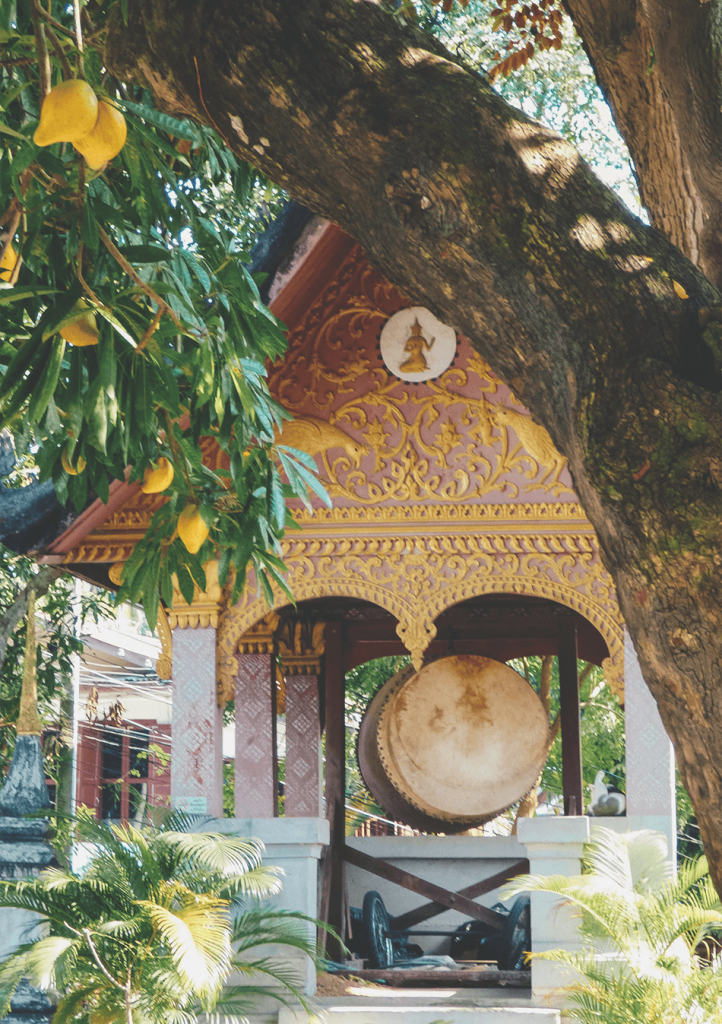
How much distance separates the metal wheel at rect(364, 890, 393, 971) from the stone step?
1476 mm

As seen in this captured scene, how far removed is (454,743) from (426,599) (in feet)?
5.85

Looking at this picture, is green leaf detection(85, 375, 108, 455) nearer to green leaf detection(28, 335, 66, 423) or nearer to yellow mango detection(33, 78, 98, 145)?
green leaf detection(28, 335, 66, 423)

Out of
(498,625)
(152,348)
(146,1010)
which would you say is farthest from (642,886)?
(152,348)

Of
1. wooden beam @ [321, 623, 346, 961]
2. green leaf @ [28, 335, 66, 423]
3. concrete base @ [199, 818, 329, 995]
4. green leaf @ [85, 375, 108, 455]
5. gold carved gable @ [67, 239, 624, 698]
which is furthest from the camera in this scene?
wooden beam @ [321, 623, 346, 961]

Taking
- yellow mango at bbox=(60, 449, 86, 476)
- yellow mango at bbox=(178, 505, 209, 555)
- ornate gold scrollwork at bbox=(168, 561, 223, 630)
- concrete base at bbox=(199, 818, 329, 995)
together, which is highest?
yellow mango at bbox=(60, 449, 86, 476)

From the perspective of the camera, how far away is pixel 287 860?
6586 millimetres

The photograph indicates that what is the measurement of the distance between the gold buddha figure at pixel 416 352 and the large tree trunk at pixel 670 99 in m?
2.80

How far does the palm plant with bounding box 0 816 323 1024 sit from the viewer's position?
556 centimetres

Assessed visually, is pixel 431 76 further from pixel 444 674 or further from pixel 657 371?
pixel 444 674

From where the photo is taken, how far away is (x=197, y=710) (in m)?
6.91

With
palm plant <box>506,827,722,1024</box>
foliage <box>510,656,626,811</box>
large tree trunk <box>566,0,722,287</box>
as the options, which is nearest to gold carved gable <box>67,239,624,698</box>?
palm plant <box>506,827,722,1024</box>

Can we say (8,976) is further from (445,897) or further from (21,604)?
(21,604)

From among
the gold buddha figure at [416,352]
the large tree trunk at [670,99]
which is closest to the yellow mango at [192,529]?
the large tree trunk at [670,99]

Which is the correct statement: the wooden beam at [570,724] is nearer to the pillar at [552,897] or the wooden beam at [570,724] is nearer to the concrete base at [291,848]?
the pillar at [552,897]
